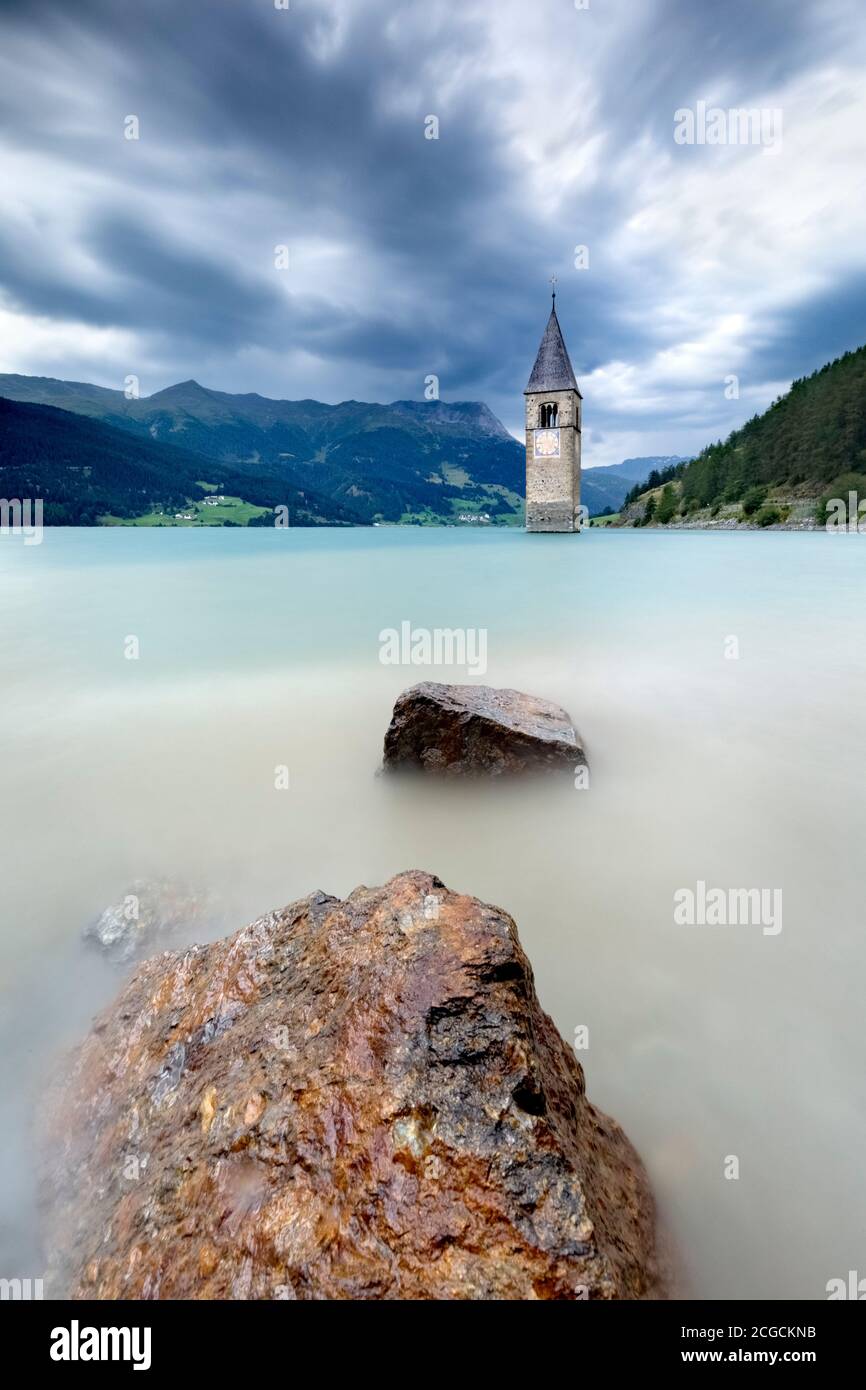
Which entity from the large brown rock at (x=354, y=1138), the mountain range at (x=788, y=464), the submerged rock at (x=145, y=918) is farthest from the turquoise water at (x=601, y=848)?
the mountain range at (x=788, y=464)

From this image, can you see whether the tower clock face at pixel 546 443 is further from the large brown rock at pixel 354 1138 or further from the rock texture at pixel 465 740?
the large brown rock at pixel 354 1138

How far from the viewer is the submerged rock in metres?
4.77

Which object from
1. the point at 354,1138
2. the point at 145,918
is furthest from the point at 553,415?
Answer: the point at 354,1138

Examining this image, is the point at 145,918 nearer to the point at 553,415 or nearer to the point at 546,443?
the point at 546,443

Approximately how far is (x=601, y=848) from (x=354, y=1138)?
445 cm

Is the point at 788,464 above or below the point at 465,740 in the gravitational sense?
above

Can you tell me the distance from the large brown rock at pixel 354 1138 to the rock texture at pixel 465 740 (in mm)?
3989

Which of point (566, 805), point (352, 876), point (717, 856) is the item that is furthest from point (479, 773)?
point (717, 856)

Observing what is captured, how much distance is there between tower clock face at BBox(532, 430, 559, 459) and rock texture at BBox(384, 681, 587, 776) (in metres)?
85.9

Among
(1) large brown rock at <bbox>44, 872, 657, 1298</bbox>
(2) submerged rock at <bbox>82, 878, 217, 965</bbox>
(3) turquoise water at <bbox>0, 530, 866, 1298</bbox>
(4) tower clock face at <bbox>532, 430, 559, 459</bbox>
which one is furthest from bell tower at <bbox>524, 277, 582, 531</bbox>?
(1) large brown rock at <bbox>44, 872, 657, 1298</bbox>

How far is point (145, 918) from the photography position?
16.5 feet

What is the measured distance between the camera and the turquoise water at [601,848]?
10.4 feet
